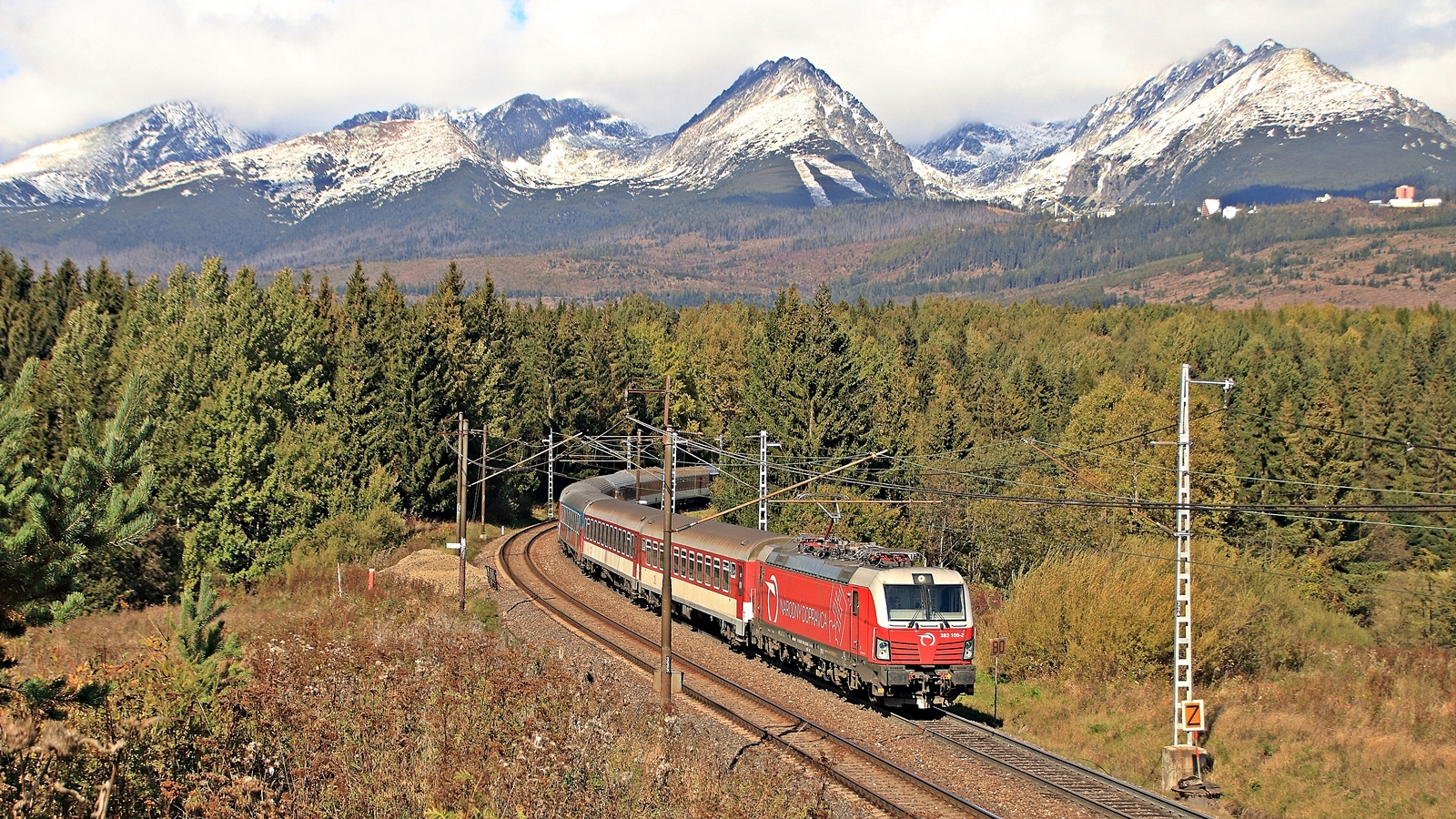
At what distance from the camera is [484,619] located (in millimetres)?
32406

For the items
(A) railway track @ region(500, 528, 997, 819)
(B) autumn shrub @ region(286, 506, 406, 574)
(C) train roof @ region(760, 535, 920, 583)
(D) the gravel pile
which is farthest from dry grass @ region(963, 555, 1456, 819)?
(B) autumn shrub @ region(286, 506, 406, 574)

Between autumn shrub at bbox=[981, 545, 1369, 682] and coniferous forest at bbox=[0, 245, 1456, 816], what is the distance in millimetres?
97

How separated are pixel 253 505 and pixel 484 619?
14667mm

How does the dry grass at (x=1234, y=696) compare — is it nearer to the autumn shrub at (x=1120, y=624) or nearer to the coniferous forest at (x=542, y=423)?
the autumn shrub at (x=1120, y=624)

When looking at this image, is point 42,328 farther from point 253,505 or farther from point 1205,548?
point 1205,548

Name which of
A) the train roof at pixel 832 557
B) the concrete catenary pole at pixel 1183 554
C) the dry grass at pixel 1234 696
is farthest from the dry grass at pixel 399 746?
the dry grass at pixel 1234 696

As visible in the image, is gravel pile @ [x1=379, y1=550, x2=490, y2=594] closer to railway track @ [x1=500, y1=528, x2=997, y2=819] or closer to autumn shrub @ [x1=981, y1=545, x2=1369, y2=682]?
railway track @ [x1=500, y1=528, x2=997, y2=819]

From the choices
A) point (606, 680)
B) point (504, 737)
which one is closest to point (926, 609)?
point (606, 680)

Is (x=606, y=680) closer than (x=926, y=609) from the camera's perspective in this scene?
Yes

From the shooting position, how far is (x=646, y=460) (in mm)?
92250

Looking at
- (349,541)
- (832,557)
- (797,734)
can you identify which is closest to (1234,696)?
(832,557)

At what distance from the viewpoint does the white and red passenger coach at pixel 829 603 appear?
76.1 ft

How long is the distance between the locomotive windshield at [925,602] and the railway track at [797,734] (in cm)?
305

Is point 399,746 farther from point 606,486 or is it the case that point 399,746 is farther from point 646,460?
point 646,460
